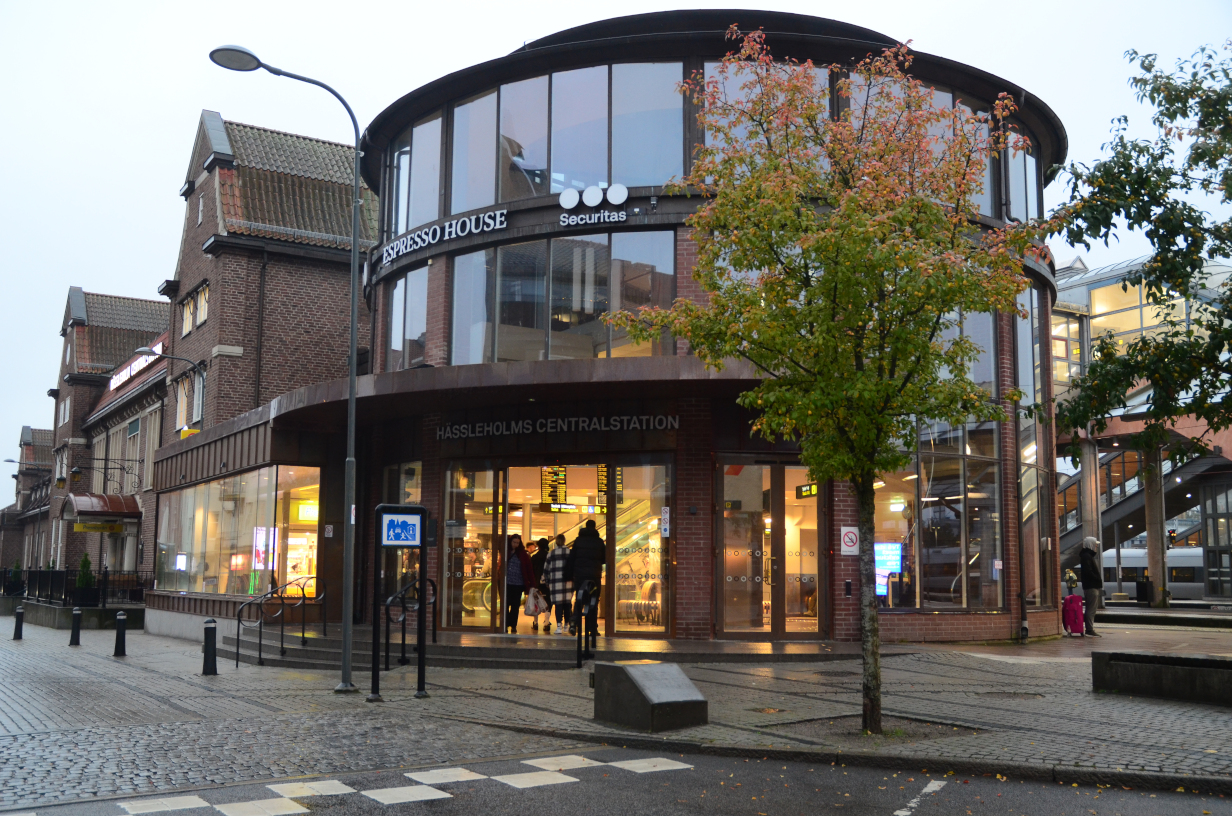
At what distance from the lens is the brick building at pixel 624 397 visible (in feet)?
64.4

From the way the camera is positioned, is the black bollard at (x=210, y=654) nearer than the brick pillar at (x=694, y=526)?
Yes

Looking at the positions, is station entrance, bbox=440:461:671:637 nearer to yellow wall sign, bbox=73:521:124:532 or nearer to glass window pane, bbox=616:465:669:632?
glass window pane, bbox=616:465:669:632

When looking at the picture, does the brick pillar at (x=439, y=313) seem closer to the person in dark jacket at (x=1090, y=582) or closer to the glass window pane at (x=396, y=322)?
the glass window pane at (x=396, y=322)

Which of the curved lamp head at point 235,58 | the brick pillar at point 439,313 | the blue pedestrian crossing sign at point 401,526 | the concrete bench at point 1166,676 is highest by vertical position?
the curved lamp head at point 235,58

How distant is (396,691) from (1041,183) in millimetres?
17533

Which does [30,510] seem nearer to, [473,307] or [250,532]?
[250,532]

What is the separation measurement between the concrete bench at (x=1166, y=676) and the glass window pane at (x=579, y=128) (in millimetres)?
11973

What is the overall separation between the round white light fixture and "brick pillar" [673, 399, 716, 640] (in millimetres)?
3922

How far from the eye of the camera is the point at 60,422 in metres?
57.0

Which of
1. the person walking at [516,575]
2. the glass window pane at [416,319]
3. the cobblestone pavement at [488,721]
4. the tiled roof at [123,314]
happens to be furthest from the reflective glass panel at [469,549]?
the tiled roof at [123,314]

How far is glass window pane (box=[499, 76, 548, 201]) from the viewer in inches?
831

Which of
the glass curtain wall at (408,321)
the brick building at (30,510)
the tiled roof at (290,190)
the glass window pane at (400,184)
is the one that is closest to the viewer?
the glass curtain wall at (408,321)

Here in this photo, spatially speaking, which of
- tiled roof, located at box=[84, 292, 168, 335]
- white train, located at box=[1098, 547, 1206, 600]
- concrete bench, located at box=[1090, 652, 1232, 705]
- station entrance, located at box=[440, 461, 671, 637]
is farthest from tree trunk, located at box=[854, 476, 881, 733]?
tiled roof, located at box=[84, 292, 168, 335]

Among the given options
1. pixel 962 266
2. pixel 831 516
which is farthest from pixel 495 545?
pixel 962 266
